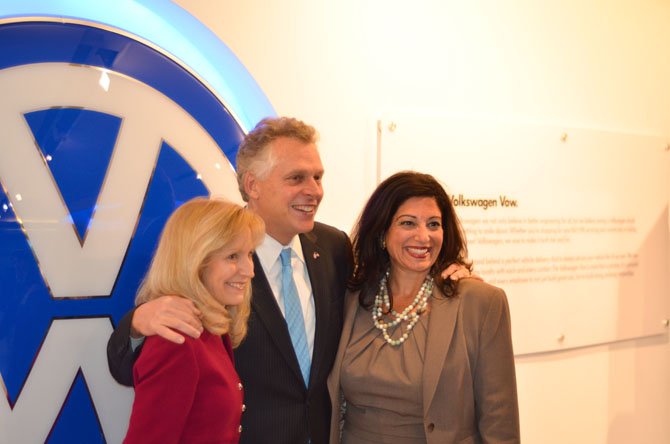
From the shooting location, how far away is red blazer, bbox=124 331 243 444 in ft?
4.70

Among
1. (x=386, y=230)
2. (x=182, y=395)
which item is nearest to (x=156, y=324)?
(x=182, y=395)

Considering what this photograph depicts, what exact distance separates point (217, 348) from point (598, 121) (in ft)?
8.22

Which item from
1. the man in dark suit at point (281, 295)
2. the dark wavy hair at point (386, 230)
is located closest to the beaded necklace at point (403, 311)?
the dark wavy hair at point (386, 230)

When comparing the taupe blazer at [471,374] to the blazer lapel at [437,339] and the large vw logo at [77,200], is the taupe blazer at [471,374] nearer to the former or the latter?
the blazer lapel at [437,339]

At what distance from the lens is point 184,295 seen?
159cm

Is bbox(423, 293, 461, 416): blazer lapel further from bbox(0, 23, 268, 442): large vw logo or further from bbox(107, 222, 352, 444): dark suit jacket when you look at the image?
bbox(0, 23, 268, 442): large vw logo

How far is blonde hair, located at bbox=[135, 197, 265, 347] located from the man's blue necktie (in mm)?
423

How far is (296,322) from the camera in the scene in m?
2.05

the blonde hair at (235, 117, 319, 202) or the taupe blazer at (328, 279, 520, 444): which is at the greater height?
the blonde hair at (235, 117, 319, 202)

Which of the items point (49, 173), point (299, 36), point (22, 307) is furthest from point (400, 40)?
point (22, 307)

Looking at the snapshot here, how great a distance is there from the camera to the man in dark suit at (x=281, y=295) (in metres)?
1.94

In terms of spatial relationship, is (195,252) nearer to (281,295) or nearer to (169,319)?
(169,319)

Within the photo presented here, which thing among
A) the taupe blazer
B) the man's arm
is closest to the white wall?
the taupe blazer

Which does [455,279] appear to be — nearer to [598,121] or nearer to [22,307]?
[22,307]
